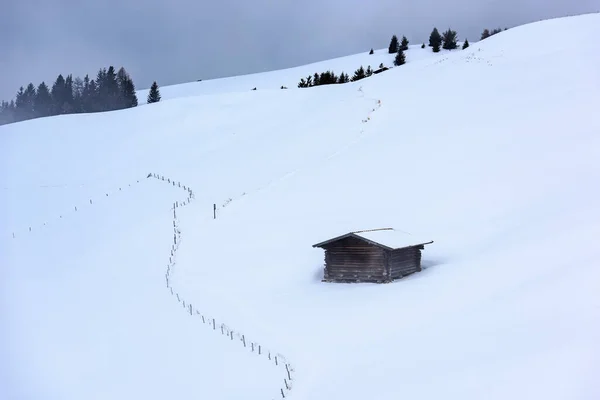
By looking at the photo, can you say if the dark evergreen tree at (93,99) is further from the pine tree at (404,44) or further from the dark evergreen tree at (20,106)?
the pine tree at (404,44)

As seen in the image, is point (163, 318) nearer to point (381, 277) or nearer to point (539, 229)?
point (381, 277)

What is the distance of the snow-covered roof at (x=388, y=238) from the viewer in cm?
2673

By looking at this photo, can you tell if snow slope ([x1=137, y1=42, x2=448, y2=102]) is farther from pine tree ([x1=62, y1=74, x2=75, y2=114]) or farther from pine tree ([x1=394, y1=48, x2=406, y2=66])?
pine tree ([x1=62, y1=74, x2=75, y2=114])

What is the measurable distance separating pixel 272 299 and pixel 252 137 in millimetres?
37687

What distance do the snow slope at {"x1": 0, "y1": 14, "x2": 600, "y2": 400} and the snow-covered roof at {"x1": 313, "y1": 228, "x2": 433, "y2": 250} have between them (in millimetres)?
1404

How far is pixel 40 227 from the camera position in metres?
48.7

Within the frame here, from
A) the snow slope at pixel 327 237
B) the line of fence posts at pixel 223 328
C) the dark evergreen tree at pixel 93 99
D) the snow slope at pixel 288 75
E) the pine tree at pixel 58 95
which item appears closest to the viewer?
the snow slope at pixel 327 237

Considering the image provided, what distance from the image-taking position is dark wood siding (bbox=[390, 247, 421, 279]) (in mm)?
27359

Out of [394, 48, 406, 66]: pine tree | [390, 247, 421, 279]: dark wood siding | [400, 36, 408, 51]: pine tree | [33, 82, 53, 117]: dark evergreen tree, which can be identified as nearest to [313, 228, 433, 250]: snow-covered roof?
[390, 247, 421, 279]: dark wood siding

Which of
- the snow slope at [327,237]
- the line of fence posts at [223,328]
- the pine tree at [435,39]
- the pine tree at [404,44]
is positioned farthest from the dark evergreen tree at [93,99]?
the line of fence posts at [223,328]

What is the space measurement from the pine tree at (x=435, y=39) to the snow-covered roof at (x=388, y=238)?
95.1 meters

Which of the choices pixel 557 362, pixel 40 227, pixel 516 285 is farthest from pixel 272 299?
pixel 40 227

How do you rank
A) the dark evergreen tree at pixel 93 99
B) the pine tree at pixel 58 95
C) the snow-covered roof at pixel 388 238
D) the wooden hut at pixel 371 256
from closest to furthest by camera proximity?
the snow-covered roof at pixel 388 238, the wooden hut at pixel 371 256, the dark evergreen tree at pixel 93 99, the pine tree at pixel 58 95

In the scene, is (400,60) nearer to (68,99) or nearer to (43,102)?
(68,99)
